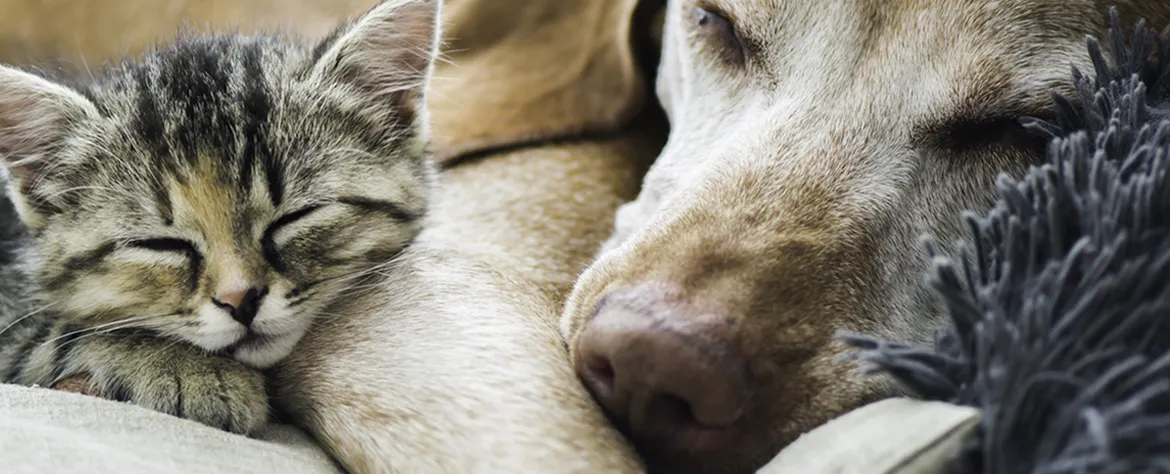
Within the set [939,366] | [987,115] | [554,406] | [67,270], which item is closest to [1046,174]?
[939,366]

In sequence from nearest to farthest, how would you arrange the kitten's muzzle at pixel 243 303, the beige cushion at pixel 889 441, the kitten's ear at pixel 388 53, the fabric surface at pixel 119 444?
the beige cushion at pixel 889 441 < the fabric surface at pixel 119 444 < the kitten's muzzle at pixel 243 303 < the kitten's ear at pixel 388 53

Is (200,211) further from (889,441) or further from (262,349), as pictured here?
(889,441)

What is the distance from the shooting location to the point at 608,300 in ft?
3.23

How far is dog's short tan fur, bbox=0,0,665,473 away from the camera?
38.3 inches

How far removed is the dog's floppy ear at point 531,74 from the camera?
67.7 inches

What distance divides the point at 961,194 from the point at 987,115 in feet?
0.34

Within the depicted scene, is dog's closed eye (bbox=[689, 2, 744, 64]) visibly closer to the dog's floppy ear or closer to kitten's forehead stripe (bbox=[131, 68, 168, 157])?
the dog's floppy ear

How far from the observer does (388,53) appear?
4.40 feet

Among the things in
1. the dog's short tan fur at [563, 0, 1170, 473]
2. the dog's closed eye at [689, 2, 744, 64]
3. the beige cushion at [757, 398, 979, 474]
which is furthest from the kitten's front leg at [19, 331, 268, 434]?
the dog's closed eye at [689, 2, 744, 64]

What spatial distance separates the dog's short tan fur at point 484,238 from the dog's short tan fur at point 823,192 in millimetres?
85

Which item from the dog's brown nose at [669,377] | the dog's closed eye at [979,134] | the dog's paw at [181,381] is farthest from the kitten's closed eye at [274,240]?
the dog's closed eye at [979,134]

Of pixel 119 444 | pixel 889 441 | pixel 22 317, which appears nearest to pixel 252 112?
pixel 22 317

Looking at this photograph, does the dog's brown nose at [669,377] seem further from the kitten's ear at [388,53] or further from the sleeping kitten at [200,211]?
the kitten's ear at [388,53]

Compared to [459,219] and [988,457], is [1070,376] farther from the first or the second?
[459,219]
